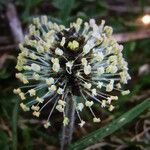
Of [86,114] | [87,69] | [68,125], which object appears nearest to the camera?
[87,69]

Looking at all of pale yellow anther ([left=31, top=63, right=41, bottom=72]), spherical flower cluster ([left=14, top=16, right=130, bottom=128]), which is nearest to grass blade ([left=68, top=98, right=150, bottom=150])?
spherical flower cluster ([left=14, top=16, right=130, bottom=128])

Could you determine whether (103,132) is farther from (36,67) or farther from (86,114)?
(86,114)

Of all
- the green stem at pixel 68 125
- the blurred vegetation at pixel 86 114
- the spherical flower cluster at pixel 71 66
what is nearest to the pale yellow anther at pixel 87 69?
the spherical flower cluster at pixel 71 66

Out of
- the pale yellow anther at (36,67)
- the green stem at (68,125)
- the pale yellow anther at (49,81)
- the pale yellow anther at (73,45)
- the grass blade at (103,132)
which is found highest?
the pale yellow anther at (73,45)

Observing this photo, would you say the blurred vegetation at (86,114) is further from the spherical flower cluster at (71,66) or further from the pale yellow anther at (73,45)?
the pale yellow anther at (73,45)

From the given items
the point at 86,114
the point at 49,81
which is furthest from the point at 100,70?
the point at 86,114

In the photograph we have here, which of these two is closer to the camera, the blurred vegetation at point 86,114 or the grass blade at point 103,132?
the grass blade at point 103,132

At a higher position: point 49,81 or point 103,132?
point 49,81

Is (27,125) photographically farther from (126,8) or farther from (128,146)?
(126,8)

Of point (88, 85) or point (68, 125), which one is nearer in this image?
point (88, 85)
